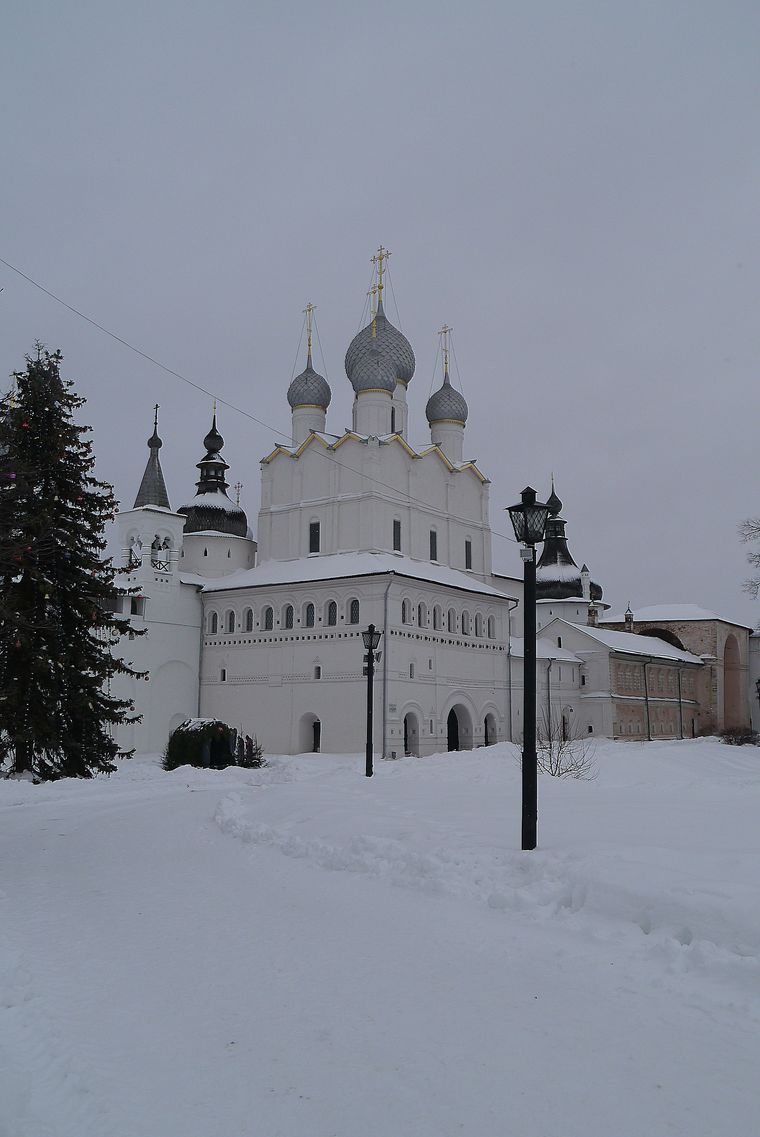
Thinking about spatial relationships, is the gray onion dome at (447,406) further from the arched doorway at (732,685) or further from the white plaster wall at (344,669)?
the arched doorway at (732,685)

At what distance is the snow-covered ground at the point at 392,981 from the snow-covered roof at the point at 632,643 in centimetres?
3976

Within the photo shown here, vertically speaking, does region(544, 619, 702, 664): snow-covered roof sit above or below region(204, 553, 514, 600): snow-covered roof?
below

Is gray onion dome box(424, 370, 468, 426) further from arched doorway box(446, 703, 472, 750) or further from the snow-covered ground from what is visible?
the snow-covered ground

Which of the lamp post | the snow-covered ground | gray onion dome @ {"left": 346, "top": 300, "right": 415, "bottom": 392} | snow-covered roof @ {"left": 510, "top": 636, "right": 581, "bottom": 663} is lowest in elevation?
the snow-covered ground

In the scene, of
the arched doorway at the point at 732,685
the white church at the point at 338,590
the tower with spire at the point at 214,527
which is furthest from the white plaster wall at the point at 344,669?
the arched doorway at the point at 732,685

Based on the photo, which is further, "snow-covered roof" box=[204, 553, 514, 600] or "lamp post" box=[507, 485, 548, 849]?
"snow-covered roof" box=[204, 553, 514, 600]

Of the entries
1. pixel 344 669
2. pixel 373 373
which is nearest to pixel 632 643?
pixel 373 373

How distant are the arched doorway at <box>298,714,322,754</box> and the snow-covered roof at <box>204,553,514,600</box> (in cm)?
528

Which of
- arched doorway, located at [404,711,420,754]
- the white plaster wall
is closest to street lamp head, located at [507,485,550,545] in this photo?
the white plaster wall

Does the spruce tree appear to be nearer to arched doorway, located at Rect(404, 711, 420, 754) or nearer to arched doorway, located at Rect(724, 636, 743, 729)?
arched doorway, located at Rect(404, 711, 420, 754)

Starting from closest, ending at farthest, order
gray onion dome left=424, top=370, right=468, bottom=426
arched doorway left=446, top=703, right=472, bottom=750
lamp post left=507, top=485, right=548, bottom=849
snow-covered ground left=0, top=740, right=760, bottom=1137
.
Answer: snow-covered ground left=0, top=740, right=760, bottom=1137, lamp post left=507, top=485, right=548, bottom=849, arched doorway left=446, top=703, right=472, bottom=750, gray onion dome left=424, top=370, right=468, bottom=426

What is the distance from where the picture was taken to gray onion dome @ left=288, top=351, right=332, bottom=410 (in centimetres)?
4175

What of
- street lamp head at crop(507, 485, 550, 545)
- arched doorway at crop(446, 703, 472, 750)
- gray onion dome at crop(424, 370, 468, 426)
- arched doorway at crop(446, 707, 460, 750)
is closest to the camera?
street lamp head at crop(507, 485, 550, 545)

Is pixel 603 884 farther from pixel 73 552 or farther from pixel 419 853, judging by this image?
pixel 73 552
